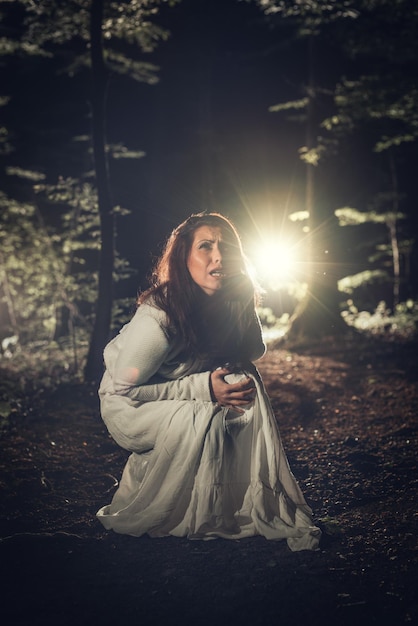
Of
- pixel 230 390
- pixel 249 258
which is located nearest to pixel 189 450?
pixel 230 390

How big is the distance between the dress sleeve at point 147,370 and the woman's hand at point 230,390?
5 cm

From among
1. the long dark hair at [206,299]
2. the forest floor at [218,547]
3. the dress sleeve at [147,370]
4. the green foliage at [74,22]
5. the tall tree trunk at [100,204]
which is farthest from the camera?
the tall tree trunk at [100,204]

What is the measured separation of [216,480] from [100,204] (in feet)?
18.1

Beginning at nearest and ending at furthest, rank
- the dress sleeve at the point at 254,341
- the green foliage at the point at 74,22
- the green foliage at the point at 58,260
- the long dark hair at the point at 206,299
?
the long dark hair at the point at 206,299 < the dress sleeve at the point at 254,341 < the green foliage at the point at 74,22 < the green foliage at the point at 58,260

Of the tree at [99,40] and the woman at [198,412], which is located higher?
the tree at [99,40]

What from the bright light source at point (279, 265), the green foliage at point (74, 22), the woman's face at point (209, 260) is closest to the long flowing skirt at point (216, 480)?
the woman's face at point (209, 260)

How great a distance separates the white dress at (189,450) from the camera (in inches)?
119

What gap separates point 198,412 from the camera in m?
3.03

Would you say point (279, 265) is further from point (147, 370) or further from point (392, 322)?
point (147, 370)

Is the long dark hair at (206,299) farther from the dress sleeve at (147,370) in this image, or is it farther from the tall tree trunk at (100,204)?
the tall tree trunk at (100,204)

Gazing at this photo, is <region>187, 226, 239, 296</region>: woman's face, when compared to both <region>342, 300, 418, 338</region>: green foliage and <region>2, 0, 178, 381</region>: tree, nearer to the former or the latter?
<region>2, 0, 178, 381</region>: tree

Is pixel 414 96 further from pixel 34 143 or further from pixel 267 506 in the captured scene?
pixel 34 143

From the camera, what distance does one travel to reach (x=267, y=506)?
3188mm

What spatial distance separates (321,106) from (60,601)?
1054 centimetres
